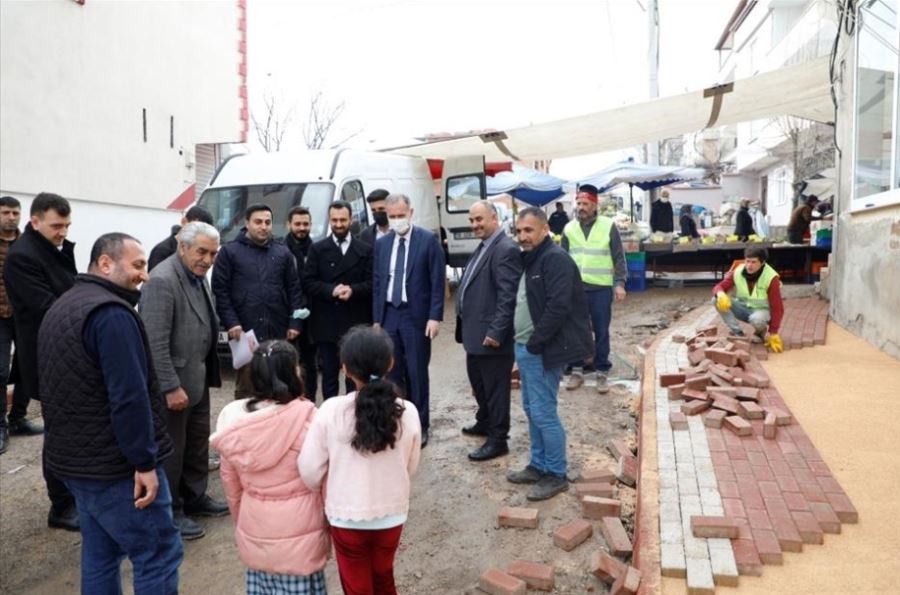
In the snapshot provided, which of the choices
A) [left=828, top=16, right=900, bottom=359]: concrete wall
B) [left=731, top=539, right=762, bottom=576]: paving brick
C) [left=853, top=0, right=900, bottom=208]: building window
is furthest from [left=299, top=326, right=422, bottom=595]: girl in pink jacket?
[left=853, top=0, right=900, bottom=208]: building window

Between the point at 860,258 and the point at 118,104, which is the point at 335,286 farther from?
the point at 118,104

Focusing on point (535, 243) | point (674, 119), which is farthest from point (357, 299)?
point (674, 119)

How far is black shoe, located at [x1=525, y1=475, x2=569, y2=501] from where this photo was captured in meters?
4.25

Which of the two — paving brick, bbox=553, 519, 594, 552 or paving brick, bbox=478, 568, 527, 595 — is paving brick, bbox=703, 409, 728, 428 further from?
paving brick, bbox=478, 568, 527, 595

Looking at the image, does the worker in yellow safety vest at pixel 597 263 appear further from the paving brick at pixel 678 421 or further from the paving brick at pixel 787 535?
the paving brick at pixel 787 535

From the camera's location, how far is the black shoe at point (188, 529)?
4047mm

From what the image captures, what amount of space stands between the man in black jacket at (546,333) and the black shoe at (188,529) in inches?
78.1

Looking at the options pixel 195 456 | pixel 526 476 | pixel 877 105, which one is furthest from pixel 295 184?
pixel 877 105

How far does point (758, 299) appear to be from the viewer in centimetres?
695

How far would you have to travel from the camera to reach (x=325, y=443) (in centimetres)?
256

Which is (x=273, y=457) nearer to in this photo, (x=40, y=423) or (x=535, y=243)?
(x=535, y=243)

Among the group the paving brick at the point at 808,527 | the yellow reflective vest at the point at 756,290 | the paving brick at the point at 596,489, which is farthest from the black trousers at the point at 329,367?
the yellow reflective vest at the point at 756,290

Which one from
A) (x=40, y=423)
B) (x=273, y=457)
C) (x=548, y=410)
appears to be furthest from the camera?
(x=40, y=423)

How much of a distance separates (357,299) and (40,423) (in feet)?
10.6
